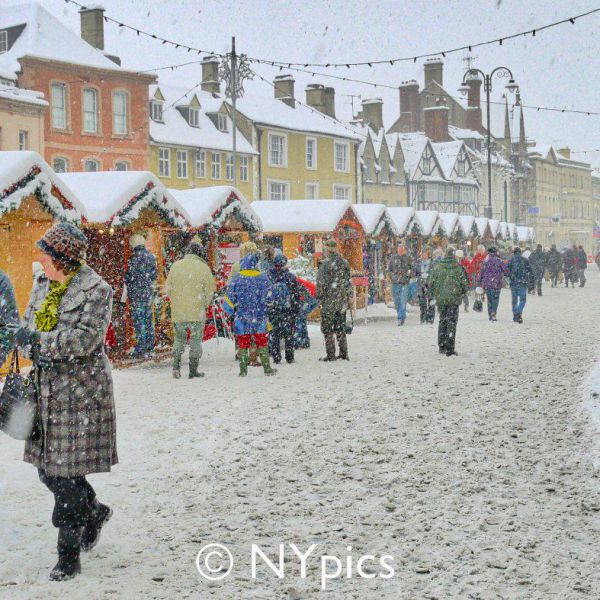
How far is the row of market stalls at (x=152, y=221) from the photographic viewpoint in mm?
11812

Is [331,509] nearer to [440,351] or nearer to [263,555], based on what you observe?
[263,555]

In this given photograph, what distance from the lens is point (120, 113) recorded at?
39.2m

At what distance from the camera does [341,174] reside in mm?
52344

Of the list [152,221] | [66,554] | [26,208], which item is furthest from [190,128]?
[66,554]

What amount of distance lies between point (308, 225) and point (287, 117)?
93.2ft

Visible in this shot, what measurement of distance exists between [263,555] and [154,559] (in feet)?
1.90

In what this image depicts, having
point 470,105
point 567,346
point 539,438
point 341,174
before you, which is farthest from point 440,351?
point 470,105

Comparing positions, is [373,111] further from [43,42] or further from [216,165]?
[43,42]

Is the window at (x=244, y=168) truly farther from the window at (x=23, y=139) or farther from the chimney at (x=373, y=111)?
the chimney at (x=373, y=111)

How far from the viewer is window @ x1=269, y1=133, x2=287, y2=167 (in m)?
47.4

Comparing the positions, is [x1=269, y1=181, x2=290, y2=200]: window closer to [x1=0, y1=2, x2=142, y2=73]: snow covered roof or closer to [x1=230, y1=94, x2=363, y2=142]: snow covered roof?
[x1=230, y1=94, x2=363, y2=142]: snow covered roof

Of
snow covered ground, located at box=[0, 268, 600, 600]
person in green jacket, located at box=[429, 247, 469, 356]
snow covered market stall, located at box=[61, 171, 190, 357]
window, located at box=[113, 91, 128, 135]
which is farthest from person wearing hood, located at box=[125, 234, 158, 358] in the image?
window, located at box=[113, 91, 128, 135]

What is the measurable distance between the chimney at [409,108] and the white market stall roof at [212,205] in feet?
179

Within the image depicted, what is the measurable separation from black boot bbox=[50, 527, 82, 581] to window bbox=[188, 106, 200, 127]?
40376 millimetres
